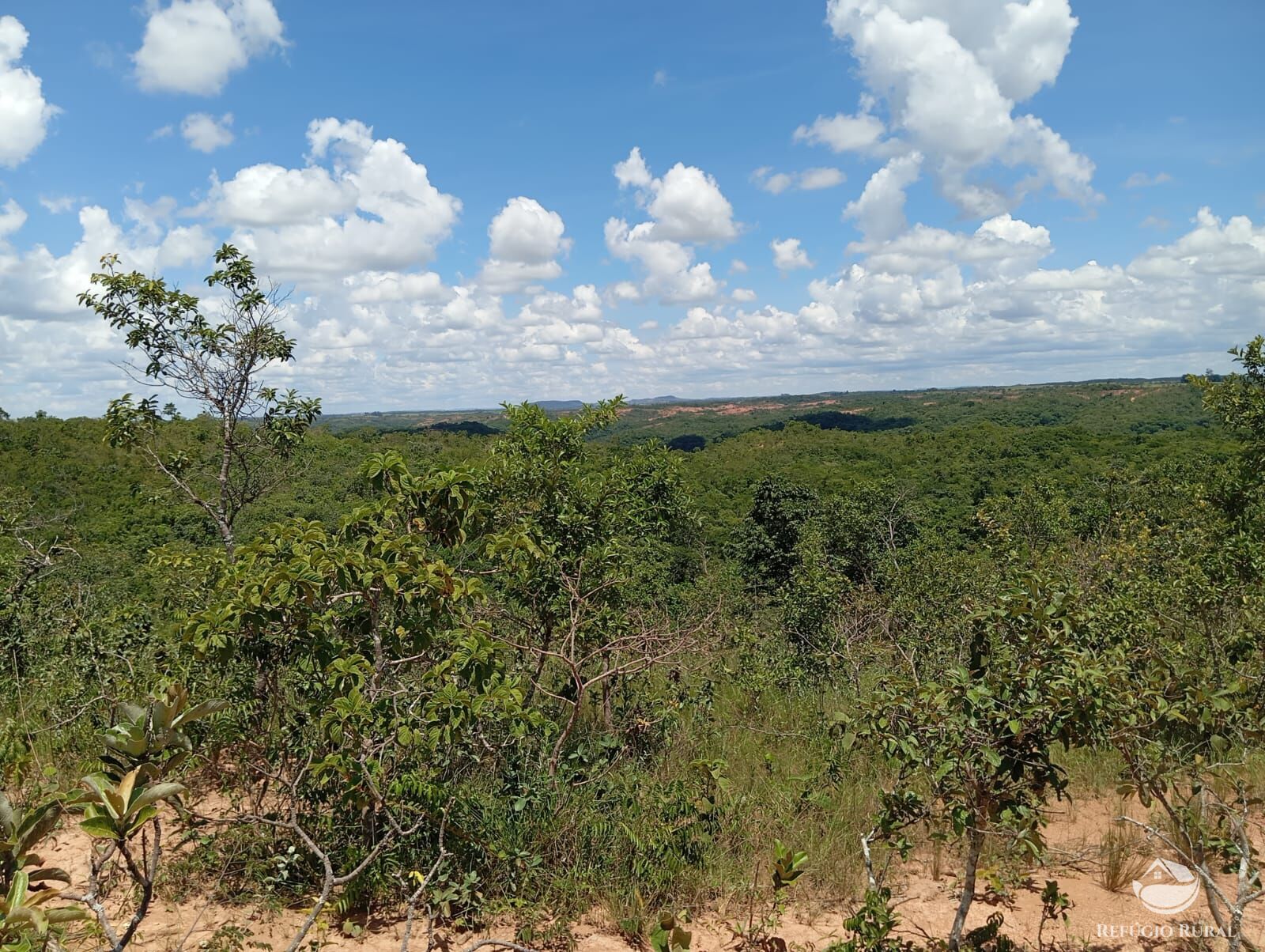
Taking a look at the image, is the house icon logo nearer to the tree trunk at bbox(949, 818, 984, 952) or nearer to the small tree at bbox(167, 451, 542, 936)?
the tree trunk at bbox(949, 818, 984, 952)

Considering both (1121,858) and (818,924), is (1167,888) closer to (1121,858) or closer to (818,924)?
(1121,858)

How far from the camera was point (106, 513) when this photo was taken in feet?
100

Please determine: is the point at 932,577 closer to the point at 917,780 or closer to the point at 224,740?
the point at 917,780

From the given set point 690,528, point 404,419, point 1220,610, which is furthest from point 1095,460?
point 404,419

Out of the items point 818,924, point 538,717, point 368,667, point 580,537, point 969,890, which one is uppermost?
point 580,537

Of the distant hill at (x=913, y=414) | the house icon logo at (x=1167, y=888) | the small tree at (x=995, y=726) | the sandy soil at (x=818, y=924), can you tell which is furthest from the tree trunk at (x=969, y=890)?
the distant hill at (x=913, y=414)

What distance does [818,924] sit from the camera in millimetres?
3850

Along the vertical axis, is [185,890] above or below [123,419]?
below

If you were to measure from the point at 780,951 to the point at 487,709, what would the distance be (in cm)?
189

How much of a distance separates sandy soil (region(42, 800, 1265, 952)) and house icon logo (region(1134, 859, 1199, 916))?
0.15 ft

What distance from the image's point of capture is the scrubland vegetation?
3.16 m

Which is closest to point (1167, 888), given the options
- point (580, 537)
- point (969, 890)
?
point (969, 890)

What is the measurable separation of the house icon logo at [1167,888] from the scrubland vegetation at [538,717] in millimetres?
139

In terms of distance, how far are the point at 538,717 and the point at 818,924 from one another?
1.93 metres
